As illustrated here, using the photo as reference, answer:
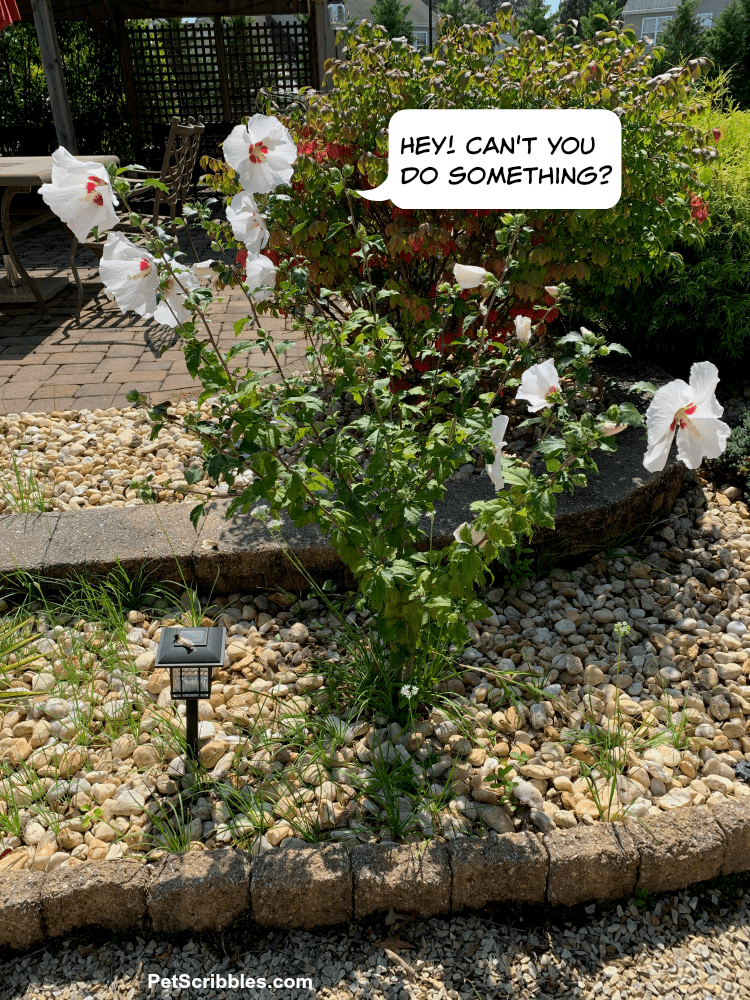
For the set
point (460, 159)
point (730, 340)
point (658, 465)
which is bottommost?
point (730, 340)

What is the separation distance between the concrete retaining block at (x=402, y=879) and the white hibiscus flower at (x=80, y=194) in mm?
1381

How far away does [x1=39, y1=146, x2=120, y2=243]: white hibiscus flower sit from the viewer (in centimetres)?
153

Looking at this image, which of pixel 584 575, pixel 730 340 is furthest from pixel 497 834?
pixel 730 340

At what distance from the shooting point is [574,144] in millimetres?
2156

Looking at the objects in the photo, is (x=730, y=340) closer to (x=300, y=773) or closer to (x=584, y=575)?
(x=584, y=575)

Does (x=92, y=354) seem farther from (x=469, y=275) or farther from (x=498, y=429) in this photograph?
(x=498, y=429)

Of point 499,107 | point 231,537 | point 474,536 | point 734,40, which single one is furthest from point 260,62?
point 474,536

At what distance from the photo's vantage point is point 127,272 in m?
1.60

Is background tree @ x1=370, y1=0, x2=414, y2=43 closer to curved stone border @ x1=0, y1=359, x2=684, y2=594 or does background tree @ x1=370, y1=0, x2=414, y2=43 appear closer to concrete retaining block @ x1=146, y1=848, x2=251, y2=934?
curved stone border @ x1=0, y1=359, x2=684, y2=594

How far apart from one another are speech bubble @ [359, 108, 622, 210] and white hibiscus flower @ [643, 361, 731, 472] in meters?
0.95

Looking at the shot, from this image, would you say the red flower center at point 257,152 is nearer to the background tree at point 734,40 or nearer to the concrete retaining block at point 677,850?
the concrete retaining block at point 677,850

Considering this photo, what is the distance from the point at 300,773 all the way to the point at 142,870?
39cm

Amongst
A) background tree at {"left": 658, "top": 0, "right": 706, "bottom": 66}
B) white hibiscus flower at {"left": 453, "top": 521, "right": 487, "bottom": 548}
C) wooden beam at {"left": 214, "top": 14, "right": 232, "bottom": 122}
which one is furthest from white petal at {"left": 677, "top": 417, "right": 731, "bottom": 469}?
background tree at {"left": 658, "top": 0, "right": 706, "bottom": 66}

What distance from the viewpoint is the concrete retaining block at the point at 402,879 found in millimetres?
1562
